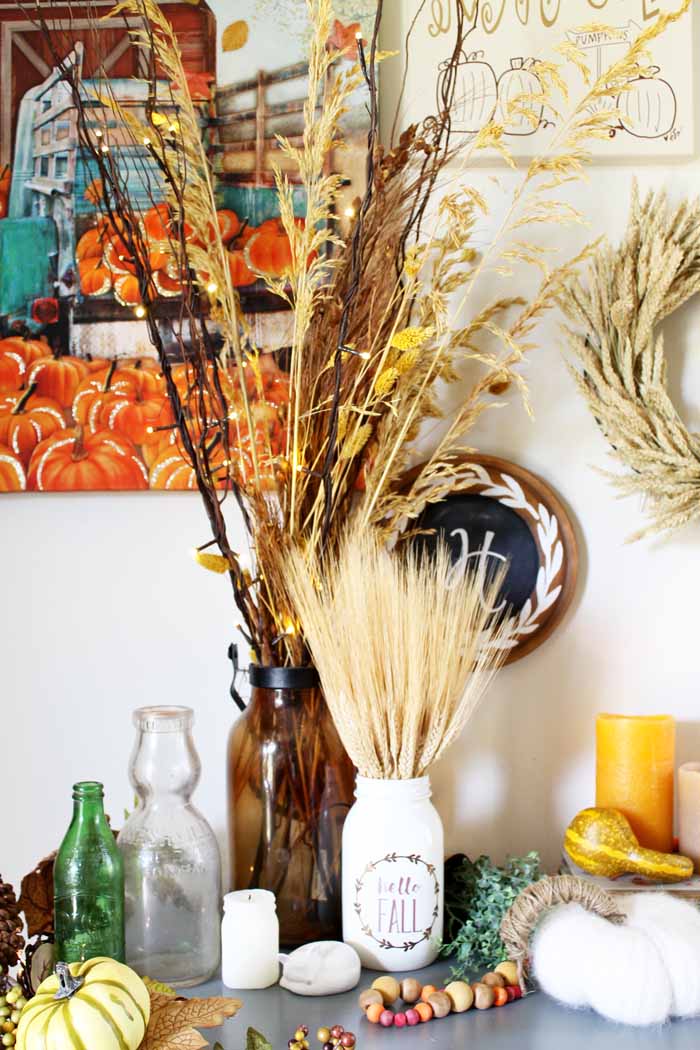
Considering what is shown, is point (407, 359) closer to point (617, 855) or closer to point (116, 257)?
point (116, 257)

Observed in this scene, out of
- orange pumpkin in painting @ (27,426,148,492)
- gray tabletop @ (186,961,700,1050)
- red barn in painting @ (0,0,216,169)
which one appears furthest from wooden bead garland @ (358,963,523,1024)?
red barn in painting @ (0,0,216,169)

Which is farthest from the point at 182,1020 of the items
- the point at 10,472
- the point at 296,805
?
the point at 10,472

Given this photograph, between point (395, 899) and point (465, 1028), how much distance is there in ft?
0.44

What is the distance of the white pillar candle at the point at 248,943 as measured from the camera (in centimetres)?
97

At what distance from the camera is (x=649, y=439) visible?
3.90 ft

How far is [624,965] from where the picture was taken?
0.89m

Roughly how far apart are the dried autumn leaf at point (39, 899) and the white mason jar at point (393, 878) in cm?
29

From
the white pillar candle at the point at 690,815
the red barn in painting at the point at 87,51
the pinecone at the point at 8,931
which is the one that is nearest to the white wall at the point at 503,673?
the white pillar candle at the point at 690,815

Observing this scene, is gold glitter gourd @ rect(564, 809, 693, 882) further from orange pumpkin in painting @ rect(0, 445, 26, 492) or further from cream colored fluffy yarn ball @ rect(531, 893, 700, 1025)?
orange pumpkin in painting @ rect(0, 445, 26, 492)

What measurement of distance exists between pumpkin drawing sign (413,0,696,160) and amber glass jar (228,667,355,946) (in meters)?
0.71

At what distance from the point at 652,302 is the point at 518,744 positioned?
0.54 m

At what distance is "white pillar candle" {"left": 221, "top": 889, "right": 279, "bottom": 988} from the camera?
0.97 meters

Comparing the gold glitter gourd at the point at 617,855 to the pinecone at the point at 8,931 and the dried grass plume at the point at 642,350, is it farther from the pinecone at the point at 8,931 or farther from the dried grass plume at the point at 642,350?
the pinecone at the point at 8,931

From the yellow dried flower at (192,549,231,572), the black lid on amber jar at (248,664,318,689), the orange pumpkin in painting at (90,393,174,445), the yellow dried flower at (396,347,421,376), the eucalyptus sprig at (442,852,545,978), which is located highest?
the yellow dried flower at (396,347,421,376)
